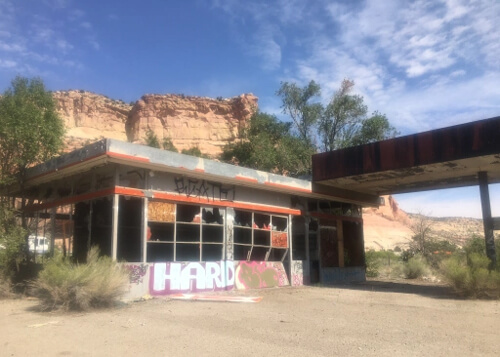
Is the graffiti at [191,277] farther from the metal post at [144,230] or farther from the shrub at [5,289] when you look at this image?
the shrub at [5,289]

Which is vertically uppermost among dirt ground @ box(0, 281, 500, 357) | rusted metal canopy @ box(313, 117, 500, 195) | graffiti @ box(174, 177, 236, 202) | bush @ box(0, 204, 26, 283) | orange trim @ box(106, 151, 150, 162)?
rusted metal canopy @ box(313, 117, 500, 195)

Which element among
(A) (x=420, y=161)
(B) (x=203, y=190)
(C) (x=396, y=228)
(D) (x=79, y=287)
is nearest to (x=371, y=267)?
(A) (x=420, y=161)

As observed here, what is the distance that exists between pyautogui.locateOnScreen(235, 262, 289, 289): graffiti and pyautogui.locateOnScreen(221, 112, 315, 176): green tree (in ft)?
61.5

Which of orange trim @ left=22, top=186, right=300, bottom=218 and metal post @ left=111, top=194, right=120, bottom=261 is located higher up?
orange trim @ left=22, top=186, right=300, bottom=218

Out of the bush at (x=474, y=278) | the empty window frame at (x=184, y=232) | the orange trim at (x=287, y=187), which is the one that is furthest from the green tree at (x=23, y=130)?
the bush at (x=474, y=278)

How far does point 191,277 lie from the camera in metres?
13.8

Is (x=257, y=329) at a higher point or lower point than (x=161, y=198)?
lower

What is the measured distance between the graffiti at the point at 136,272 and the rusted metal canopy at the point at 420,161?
28.0 ft

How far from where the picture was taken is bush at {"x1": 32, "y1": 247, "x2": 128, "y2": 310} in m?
9.85

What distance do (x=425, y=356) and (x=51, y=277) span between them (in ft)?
27.1

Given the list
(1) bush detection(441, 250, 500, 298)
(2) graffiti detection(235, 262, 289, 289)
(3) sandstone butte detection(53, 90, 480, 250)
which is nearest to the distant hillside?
(3) sandstone butte detection(53, 90, 480, 250)

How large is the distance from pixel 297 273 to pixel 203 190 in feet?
20.7

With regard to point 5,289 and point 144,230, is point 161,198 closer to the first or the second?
point 144,230

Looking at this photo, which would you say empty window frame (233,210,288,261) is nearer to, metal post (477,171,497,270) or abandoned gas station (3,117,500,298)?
abandoned gas station (3,117,500,298)
